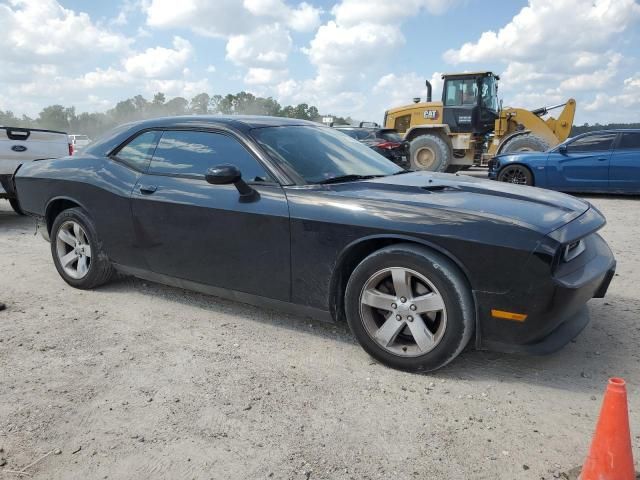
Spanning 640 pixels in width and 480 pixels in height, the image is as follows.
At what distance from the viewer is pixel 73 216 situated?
176 inches

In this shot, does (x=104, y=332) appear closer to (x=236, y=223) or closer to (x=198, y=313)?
(x=198, y=313)

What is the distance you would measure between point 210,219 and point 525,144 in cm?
1154

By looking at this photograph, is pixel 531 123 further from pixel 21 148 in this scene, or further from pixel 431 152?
pixel 21 148

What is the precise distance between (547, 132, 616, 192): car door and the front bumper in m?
8.50

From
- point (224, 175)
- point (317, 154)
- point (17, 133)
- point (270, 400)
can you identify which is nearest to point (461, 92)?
point (17, 133)

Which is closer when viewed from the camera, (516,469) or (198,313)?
(516,469)

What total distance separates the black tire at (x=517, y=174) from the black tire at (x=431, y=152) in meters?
3.27

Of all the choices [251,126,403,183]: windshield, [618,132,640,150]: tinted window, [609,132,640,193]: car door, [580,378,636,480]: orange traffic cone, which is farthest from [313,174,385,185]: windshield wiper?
[618,132,640,150]: tinted window

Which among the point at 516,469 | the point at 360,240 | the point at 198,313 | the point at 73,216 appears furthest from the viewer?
the point at 73,216

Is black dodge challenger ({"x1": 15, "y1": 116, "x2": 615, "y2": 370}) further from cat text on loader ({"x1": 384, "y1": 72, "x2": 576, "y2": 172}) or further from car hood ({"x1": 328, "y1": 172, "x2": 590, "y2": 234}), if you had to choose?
cat text on loader ({"x1": 384, "y1": 72, "x2": 576, "y2": 172})

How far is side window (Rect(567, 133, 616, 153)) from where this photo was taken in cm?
1043

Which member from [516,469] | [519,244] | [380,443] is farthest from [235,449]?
[519,244]

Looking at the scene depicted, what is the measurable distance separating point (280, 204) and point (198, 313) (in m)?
1.27

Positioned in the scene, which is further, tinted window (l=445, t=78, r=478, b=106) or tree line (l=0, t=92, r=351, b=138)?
tree line (l=0, t=92, r=351, b=138)
